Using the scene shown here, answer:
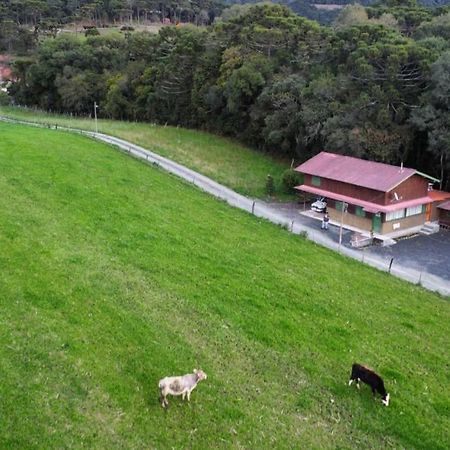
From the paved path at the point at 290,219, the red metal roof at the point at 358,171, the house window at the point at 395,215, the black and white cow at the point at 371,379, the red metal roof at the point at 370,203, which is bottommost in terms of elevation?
the paved path at the point at 290,219

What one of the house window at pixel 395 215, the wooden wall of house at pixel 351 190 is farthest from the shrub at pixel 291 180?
the house window at pixel 395 215

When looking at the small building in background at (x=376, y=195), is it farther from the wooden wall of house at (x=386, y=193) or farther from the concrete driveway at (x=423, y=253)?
the concrete driveway at (x=423, y=253)

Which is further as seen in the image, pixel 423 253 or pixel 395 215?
pixel 395 215

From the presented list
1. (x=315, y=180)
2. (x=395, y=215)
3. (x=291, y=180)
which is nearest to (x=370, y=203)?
(x=395, y=215)

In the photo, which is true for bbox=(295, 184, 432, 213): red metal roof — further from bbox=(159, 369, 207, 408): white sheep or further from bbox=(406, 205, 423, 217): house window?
bbox=(159, 369, 207, 408): white sheep

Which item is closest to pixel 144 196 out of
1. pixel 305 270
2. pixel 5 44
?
pixel 305 270

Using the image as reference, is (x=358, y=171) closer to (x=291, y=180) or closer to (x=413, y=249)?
(x=291, y=180)

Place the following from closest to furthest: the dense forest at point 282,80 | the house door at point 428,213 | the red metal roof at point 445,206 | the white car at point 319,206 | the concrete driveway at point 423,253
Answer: the concrete driveway at point 423,253 → the red metal roof at point 445,206 → the house door at point 428,213 → the white car at point 319,206 → the dense forest at point 282,80

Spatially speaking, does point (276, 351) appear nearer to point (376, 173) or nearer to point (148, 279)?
point (148, 279)

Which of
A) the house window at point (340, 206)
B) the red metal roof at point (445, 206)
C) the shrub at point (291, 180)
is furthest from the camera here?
the shrub at point (291, 180)
